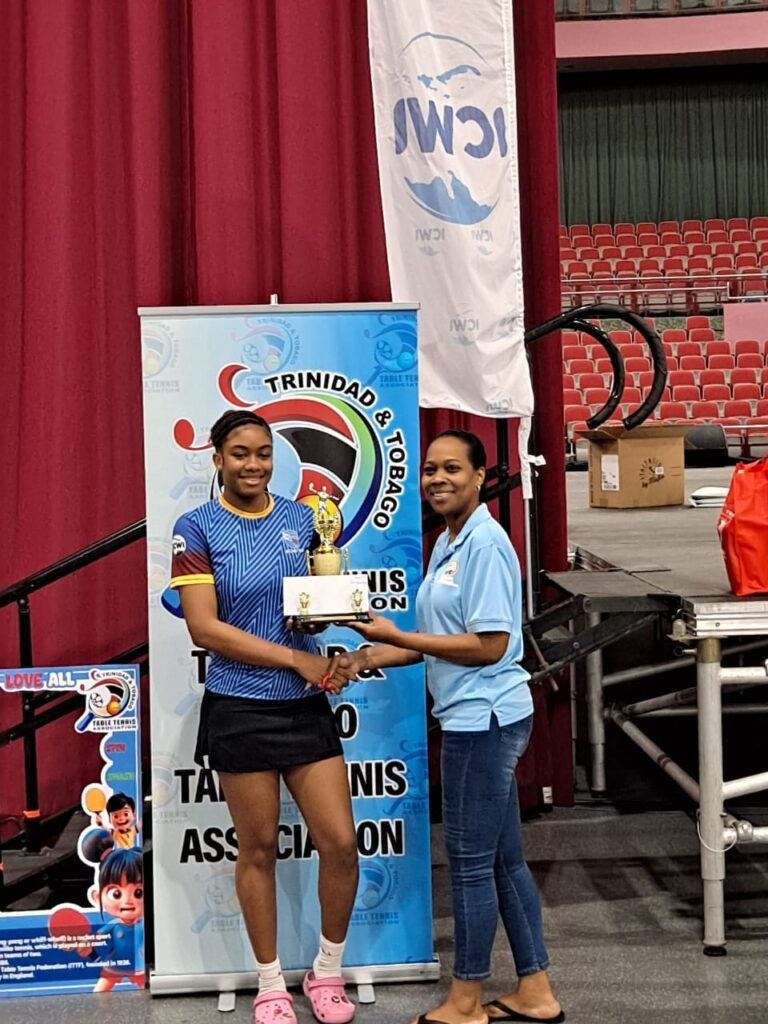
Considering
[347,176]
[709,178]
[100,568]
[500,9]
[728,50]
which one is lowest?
[100,568]

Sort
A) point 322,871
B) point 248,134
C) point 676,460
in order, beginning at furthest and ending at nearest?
point 676,460 → point 248,134 → point 322,871

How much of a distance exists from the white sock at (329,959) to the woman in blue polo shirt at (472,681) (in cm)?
28

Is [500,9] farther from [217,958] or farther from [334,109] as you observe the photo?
[217,958]

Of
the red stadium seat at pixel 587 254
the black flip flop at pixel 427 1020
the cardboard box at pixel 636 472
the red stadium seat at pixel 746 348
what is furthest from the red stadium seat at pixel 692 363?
the black flip flop at pixel 427 1020

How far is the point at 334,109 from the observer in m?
4.04

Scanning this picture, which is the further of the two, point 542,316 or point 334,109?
point 542,316

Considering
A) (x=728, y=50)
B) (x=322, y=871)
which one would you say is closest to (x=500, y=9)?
(x=322, y=871)

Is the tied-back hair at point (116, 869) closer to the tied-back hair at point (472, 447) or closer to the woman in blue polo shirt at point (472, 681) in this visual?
the woman in blue polo shirt at point (472, 681)

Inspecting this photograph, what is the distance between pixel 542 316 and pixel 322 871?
2.24 meters

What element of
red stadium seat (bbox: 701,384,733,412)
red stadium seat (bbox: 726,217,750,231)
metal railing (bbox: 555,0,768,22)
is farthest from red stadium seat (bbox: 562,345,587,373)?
metal railing (bbox: 555,0,768,22)

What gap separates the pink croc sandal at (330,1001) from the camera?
2.83 m

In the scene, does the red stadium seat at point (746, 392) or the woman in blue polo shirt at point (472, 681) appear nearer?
the woman in blue polo shirt at point (472, 681)

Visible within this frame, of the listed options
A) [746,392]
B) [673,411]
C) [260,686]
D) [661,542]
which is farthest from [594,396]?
[260,686]

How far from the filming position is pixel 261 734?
2701 millimetres
